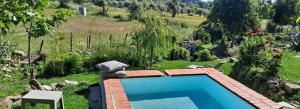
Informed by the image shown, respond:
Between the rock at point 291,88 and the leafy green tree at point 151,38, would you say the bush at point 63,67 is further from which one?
the rock at point 291,88

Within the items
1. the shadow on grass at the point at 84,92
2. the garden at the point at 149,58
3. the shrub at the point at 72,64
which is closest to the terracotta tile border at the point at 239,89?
the garden at the point at 149,58

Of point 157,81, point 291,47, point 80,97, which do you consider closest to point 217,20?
point 291,47

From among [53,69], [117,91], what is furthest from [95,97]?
[53,69]

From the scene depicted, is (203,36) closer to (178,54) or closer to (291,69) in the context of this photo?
(178,54)

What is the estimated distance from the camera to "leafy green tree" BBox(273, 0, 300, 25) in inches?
1013

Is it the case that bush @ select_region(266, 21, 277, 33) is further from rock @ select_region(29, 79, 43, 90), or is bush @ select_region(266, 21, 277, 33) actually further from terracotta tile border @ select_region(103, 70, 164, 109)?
rock @ select_region(29, 79, 43, 90)

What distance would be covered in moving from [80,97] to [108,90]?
106 centimetres

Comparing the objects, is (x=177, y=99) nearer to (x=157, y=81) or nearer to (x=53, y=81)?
(x=157, y=81)

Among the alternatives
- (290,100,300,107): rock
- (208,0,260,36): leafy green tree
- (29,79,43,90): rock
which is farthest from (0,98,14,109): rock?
(208,0,260,36): leafy green tree

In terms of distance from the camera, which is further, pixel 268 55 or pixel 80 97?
pixel 268 55

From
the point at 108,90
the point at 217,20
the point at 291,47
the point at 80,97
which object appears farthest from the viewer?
the point at 217,20

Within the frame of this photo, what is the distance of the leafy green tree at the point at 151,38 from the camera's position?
40.5 feet

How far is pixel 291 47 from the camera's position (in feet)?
56.0

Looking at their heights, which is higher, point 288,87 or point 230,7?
point 230,7
